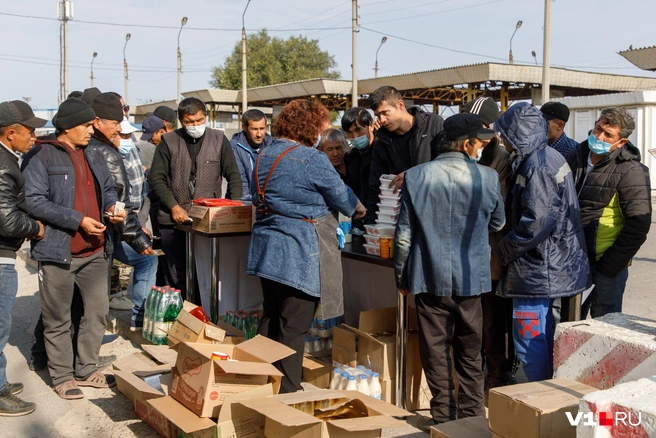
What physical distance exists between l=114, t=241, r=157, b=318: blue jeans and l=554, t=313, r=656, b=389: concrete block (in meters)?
3.70

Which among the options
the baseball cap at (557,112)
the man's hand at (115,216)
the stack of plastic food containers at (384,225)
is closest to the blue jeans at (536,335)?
the stack of plastic food containers at (384,225)

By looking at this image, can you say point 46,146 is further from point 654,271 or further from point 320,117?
point 654,271

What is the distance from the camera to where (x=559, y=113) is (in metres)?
5.16

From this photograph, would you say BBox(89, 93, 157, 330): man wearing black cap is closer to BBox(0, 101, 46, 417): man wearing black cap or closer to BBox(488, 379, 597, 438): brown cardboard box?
BBox(0, 101, 46, 417): man wearing black cap

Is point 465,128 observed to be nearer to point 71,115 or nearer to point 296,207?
point 296,207

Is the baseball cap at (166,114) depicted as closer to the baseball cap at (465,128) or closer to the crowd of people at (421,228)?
the crowd of people at (421,228)

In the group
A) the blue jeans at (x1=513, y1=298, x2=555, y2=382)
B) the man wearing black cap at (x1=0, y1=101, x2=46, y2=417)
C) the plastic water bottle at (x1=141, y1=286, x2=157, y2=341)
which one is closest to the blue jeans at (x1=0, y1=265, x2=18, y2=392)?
the man wearing black cap at (x1=0, y1=101, x2=46, y2=417)

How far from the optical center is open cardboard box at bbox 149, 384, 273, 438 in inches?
135

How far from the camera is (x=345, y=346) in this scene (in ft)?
14.8

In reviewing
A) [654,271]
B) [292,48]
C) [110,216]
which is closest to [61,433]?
[110,216]

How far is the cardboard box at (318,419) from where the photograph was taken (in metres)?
3.13

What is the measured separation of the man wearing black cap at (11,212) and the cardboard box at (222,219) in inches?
49.6

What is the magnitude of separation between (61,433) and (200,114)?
112 inches

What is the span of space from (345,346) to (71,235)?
77.9 inches
